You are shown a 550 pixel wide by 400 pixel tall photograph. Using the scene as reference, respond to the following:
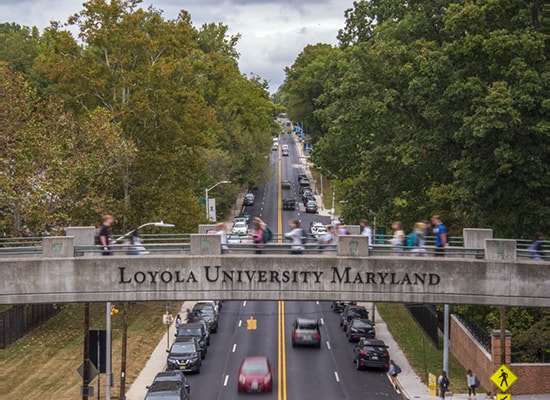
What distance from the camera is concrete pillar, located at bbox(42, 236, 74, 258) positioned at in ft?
78.9

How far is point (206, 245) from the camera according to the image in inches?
964

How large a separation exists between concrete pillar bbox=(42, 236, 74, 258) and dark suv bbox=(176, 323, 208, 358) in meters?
18.3

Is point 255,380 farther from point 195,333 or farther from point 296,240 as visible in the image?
point 296,240

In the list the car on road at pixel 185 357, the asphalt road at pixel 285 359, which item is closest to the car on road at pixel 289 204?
the asphalt road at pixel 285 359

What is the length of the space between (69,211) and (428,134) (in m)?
17.2

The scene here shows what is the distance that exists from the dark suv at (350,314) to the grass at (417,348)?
1690 millimetres

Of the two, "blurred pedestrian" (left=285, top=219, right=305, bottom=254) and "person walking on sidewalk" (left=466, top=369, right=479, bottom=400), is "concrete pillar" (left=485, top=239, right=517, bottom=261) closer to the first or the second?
"blurred pedestrian" (left=285, top=219, right=305, bottom=254)

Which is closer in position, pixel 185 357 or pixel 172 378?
pixel 172 378

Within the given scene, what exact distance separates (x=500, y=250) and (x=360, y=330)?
22.2m

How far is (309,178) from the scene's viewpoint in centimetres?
12019

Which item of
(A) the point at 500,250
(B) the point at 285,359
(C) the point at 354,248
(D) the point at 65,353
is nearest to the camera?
(A) the point at 500,250

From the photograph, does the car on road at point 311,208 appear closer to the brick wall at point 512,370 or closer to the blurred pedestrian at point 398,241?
the brick wall at point 512,370


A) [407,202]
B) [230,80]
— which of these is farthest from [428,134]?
[230,80]

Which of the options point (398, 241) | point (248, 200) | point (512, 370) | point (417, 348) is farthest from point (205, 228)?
point (248, 200)
